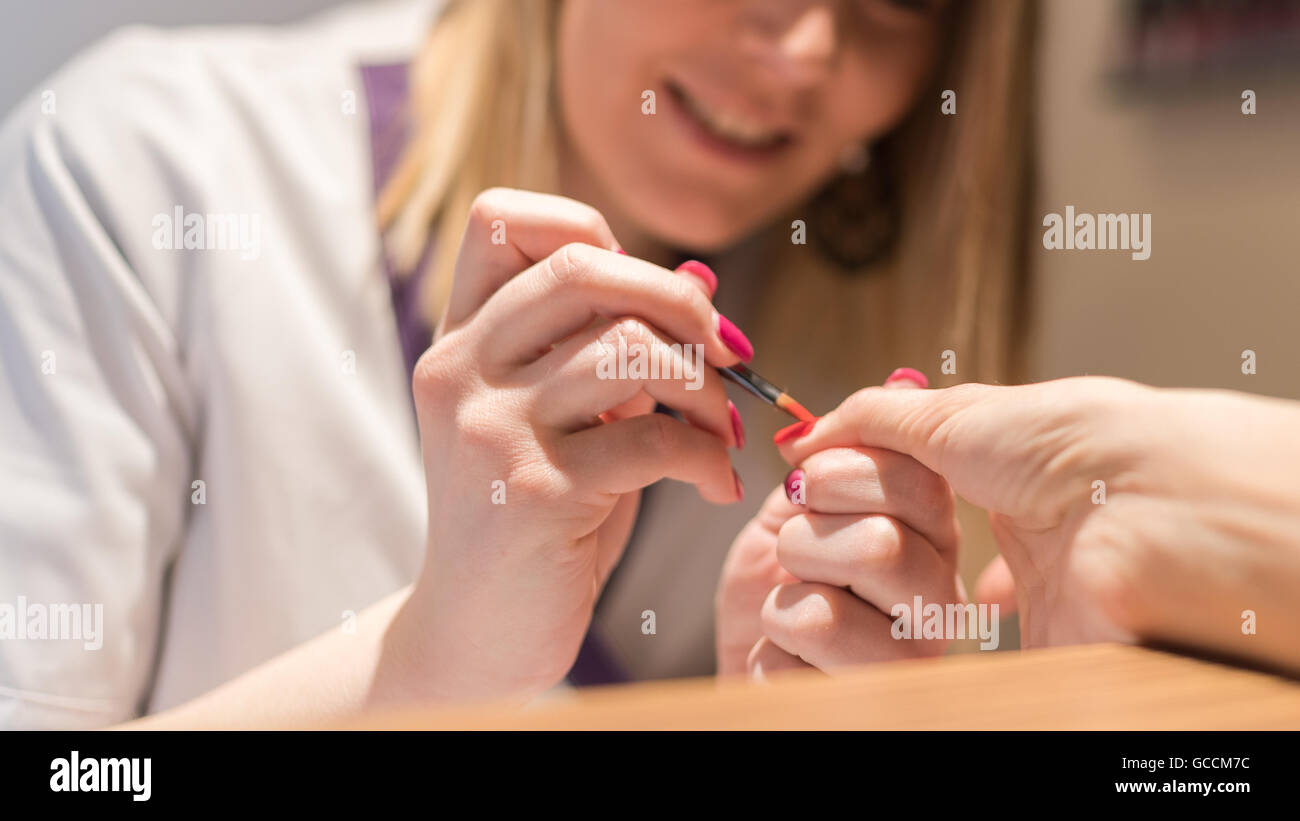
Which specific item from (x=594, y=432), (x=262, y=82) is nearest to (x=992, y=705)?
(x=594, y=432)

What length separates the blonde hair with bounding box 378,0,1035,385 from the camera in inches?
24.6

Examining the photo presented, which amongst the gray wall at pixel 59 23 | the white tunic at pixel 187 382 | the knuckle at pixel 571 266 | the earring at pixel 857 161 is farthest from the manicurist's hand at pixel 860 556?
the gray wall at pixel 59 23

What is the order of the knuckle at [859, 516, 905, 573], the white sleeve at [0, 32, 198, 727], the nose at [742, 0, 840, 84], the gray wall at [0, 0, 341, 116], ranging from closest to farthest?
the knuckle at [859, 516, 905, 573]
the white sleeve at [0, 32, 198, 727]
the nose at [742, 0, 840, 84]
the gray wall at [0, 0, 341, 116]

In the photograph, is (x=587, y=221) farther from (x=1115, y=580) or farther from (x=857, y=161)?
(x=857, y=161)

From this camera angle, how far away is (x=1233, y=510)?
0.22 m

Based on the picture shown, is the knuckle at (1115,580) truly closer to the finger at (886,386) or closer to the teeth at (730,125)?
the finger at (886,386)

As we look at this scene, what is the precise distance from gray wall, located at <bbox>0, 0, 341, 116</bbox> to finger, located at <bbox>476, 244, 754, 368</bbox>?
63 centimetres

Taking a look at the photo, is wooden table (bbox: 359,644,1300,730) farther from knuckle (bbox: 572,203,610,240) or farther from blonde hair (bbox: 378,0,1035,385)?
blonde hair (bbox: 378,0,1035,385)

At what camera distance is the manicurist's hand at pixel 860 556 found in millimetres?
303

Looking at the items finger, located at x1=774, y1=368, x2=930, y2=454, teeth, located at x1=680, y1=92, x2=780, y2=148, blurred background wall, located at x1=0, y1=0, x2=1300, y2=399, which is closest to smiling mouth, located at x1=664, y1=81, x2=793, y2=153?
teeth, located at x1=680, y1=92, x2=780, y2=148

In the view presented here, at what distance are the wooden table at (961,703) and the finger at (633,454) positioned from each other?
14cm
